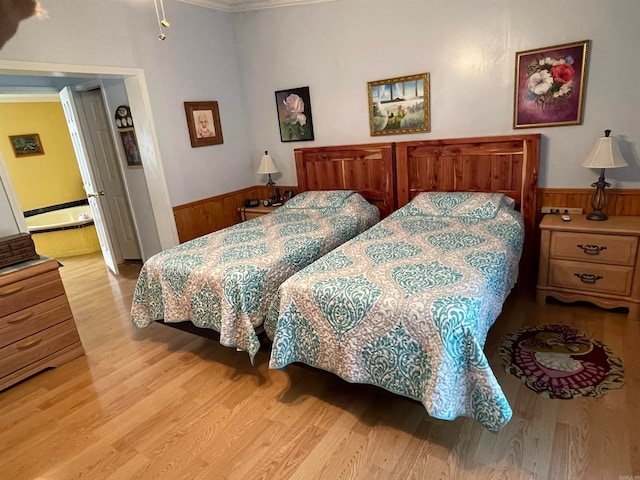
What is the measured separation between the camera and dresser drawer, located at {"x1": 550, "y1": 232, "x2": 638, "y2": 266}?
2.41 m

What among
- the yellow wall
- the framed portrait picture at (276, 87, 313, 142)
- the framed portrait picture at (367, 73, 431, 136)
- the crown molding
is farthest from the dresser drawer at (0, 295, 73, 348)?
the yellow wall

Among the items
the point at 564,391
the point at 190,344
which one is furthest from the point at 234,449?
the point at 564,391

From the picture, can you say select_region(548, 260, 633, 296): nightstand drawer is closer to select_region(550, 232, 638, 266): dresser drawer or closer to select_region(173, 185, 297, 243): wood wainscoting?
select_region(550, 232, 638, 266): dresser drawer

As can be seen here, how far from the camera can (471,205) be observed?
289 centimetres

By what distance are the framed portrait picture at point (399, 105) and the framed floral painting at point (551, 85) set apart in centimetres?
71

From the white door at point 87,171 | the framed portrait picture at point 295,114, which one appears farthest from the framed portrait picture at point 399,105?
the white door at point 87,171

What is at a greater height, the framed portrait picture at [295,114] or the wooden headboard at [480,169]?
the framed portrait picture at [295,114]

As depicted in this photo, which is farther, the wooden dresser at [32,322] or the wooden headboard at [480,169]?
the wooden headboard at [480,169]

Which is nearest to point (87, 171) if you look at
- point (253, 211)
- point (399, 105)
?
point (253, 211)

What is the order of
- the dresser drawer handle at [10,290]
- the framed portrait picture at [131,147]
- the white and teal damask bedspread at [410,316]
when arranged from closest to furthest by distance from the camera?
the white and teal damask bedspread at [410,316]
the dresser drawer handle at [10,290]
the framed portrait picture at [131,147]

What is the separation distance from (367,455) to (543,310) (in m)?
1.78

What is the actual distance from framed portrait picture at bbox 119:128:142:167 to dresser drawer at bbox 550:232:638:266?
370cm

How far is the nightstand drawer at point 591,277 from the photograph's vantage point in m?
2.48

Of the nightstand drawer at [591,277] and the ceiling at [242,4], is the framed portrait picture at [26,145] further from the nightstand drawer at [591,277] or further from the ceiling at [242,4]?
the nightstand drawer at [591,277]
